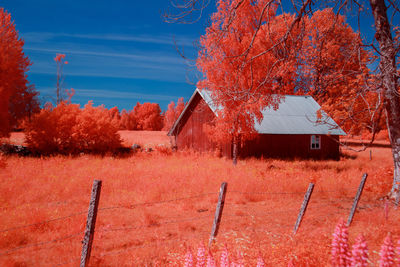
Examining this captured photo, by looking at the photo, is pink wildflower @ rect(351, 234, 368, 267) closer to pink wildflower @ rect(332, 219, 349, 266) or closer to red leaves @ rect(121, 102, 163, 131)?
pink wildflower @ rect(332, 219, 349, 266)

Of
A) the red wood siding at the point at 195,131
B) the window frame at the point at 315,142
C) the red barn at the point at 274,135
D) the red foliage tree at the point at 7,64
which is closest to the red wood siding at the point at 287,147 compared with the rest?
the red barn at the point at 274,135

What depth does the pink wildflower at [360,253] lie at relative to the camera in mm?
918

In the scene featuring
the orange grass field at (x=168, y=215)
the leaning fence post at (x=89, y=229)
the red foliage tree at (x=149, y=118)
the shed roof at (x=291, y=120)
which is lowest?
the orange grass field at (x=168, y=215)

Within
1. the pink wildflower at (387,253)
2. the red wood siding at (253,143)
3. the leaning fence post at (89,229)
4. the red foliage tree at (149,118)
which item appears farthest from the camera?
the red foliage tree at (149,118)

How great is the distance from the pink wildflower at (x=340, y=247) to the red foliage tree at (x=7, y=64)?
22.6 meters

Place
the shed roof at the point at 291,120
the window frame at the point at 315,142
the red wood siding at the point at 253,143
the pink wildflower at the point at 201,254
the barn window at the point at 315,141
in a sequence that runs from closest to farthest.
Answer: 1. the pink wildflower at the point at 201,254
2. the red wood siding at the point at 253,143
3. the shed roof at the point at 291,120
4. the window frame at the point at 315,142
5. the barn window at the point at 315,141

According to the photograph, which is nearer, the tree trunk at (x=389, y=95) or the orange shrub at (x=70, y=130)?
the tree trunk at (x=389, y=95)

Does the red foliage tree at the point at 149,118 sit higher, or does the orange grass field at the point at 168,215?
the red foliage tree at the point at 149,118

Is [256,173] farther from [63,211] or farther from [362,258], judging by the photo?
[362,258]

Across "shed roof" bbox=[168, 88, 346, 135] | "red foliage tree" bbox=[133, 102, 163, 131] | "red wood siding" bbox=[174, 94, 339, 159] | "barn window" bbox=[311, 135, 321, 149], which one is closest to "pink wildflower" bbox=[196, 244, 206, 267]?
"shed roof" bbox=[168, 88, 346, 135]

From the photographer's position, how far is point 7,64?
19.8 metres

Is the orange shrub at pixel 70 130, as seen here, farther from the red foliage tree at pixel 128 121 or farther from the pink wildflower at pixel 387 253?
the red foliage tree at pixel 128 121

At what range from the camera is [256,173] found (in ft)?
49.0

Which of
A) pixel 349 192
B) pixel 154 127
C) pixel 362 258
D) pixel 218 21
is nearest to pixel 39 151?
pixel 218 21
